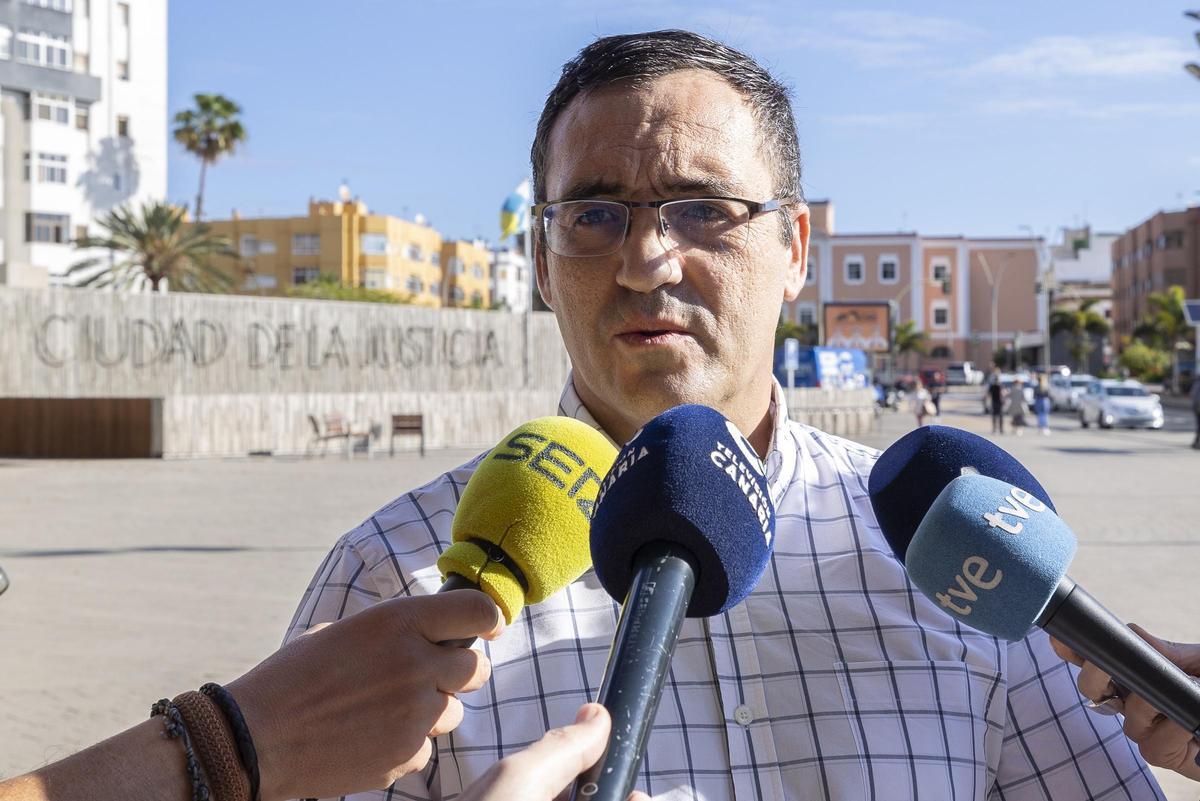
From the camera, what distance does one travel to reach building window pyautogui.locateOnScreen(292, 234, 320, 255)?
83.9 metres

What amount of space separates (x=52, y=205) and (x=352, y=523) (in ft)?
161

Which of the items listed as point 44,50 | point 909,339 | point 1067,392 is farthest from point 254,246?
point 1067,392

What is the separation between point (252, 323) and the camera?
24312mm

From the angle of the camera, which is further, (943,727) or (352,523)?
(352,523)

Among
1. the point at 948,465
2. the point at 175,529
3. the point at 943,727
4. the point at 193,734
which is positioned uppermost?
the point at 948,465

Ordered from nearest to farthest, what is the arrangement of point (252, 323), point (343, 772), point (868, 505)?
point (343, 772) < point (868, 505) < point (252, 323)

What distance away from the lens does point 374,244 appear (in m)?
84.6

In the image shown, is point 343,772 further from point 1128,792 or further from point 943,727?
point 1128,792

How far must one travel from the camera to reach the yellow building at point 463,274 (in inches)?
3878

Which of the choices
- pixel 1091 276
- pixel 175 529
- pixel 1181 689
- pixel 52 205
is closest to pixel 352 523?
pixel 175 529

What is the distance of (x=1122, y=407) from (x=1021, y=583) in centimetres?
3791

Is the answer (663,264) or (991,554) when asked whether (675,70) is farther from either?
(991,554)

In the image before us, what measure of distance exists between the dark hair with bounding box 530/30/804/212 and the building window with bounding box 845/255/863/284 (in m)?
81.8

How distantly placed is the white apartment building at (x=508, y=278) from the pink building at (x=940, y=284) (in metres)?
35.4
